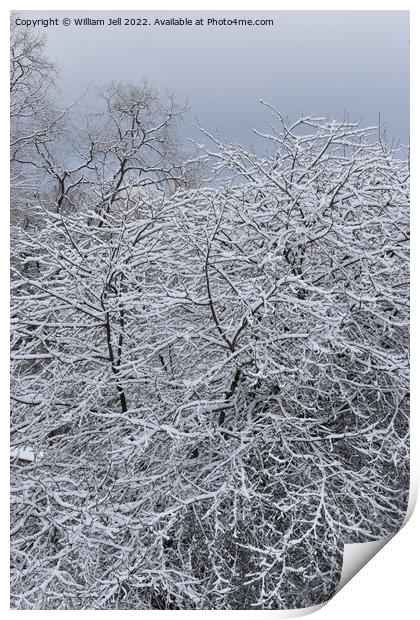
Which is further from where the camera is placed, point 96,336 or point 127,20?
point 96,336

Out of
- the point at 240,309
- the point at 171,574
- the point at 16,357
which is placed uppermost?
the point at 240,309

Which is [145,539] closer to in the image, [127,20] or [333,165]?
[333,165]

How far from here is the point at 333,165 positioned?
2842 millimetres

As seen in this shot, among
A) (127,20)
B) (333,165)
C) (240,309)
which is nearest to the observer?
(127,20)

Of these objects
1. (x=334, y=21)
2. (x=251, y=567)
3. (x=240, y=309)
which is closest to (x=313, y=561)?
(x=251, y=567)

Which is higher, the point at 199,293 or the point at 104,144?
the point at 104,144

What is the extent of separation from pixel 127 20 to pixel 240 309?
96cm

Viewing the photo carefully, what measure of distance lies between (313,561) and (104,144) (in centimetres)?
150

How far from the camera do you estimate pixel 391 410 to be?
2594mm

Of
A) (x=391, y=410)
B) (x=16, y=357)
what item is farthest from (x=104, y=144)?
(x=391, y=410)

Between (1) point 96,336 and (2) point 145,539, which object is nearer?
(2) point 145,539

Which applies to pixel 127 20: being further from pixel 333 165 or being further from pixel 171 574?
pixel 171 574

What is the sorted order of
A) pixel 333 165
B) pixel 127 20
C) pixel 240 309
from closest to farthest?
pixel 127 20 < pixel 240 309 < pixel 333 165
